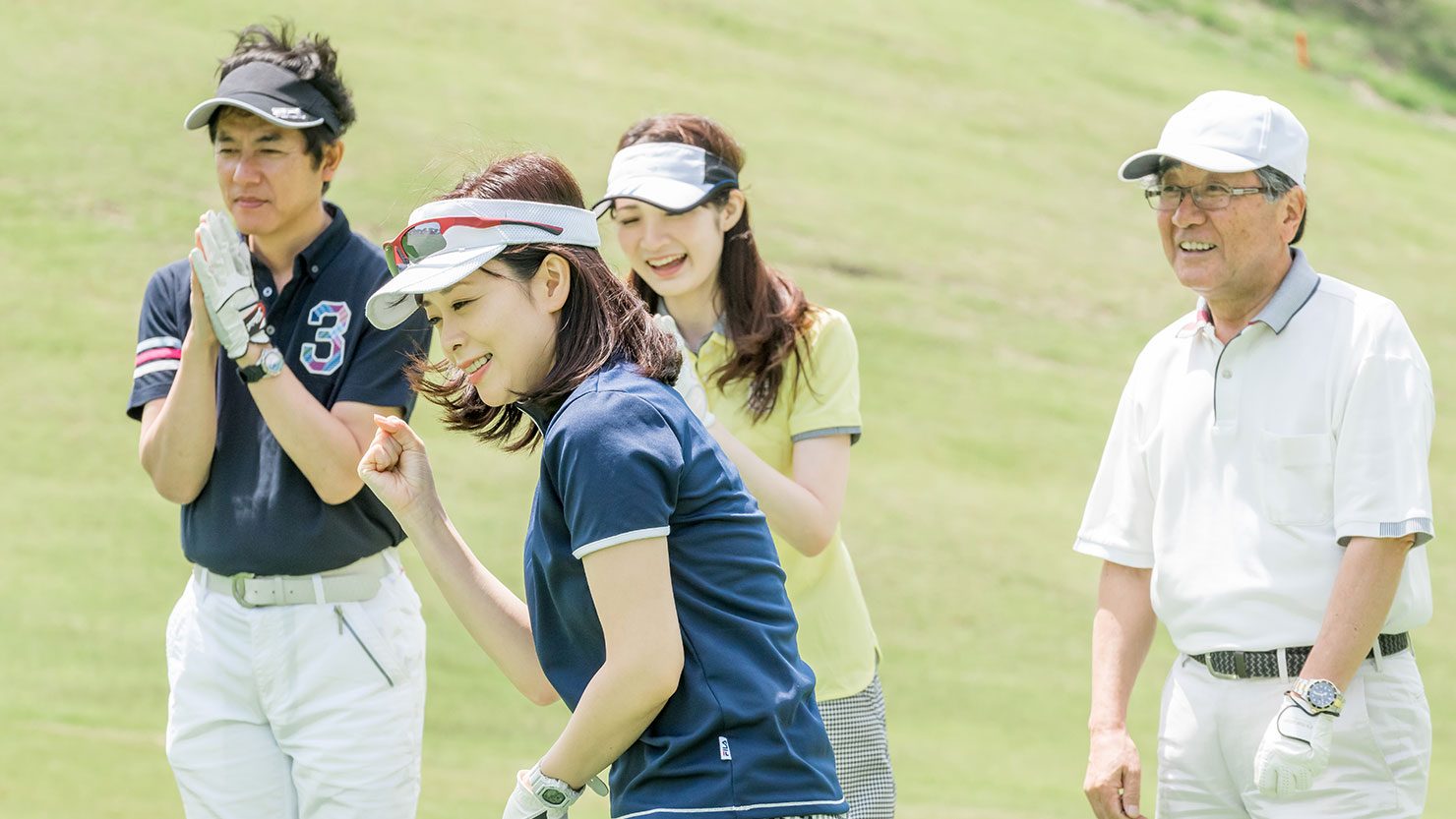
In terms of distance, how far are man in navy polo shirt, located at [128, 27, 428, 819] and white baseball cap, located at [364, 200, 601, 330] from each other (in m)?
0.96

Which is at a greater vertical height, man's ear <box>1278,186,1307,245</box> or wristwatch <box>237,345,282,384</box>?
man's ear <box>1278,186,1307,245</box>

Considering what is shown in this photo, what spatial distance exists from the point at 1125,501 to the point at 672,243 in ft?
3.60

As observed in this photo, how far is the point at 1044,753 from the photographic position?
8.79 metres

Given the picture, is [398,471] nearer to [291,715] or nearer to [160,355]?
[291,715]

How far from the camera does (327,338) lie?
363cm

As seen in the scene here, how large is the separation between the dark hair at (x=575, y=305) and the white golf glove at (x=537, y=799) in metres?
0.52

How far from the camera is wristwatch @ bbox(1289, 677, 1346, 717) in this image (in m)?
2.92

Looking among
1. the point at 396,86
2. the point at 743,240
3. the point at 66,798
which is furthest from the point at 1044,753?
the point at 396,86

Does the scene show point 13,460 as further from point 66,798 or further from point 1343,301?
point 1343,301

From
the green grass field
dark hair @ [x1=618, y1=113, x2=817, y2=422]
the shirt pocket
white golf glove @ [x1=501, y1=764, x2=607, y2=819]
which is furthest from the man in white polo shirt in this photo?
the green grass field

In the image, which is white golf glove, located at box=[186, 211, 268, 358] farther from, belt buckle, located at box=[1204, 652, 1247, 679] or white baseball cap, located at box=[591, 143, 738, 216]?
belt buckle, located at box=[1204, 652, 1247, 679]

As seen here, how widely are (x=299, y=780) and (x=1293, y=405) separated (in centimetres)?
208

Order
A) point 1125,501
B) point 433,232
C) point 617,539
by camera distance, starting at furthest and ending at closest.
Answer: point 1125,501 → point 433,232 → point 617,539

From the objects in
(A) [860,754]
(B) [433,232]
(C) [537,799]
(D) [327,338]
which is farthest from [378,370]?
(C) [537,799]
